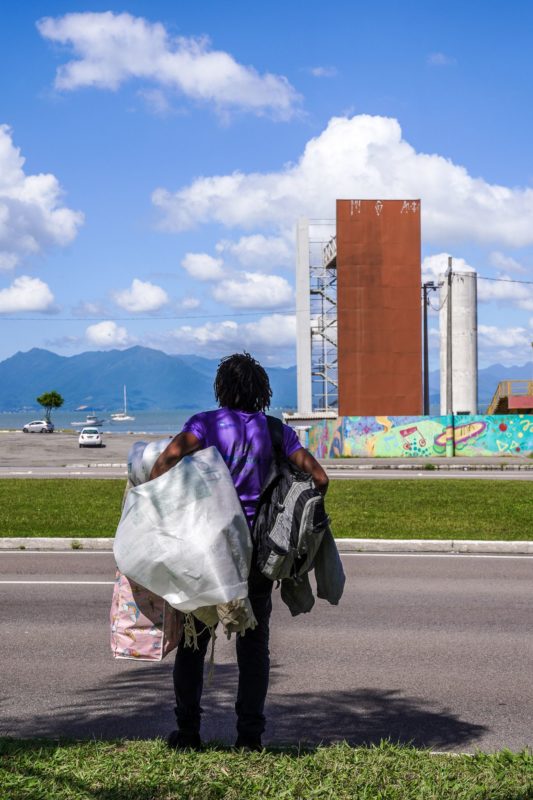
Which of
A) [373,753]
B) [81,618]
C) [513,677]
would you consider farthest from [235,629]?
[81,618]

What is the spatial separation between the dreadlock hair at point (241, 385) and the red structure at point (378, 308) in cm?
4458

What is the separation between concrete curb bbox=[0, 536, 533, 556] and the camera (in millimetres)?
11719

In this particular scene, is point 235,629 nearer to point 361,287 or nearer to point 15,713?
point 15,713

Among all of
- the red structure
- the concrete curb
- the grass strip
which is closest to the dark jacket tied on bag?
the concrete curb

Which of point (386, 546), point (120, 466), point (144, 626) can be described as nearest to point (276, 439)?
point (144, 626)

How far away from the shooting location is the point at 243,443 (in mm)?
4242

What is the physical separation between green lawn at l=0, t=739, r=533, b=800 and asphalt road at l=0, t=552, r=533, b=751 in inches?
17.4

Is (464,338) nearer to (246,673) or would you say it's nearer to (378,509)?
(378,509)

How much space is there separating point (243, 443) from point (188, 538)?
0.58 metres

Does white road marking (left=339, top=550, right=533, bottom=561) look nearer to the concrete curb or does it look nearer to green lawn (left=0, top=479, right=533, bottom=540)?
the concrete curb

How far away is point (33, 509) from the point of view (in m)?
15.6

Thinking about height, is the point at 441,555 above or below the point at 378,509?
below

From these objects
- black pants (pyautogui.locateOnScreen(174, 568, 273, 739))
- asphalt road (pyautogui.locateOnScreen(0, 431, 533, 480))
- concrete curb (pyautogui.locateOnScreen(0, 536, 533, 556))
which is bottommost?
asphalt road (pyautogui.locateOnScreen(0, 431, 533, 480))

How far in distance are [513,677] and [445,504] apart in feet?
33.3
